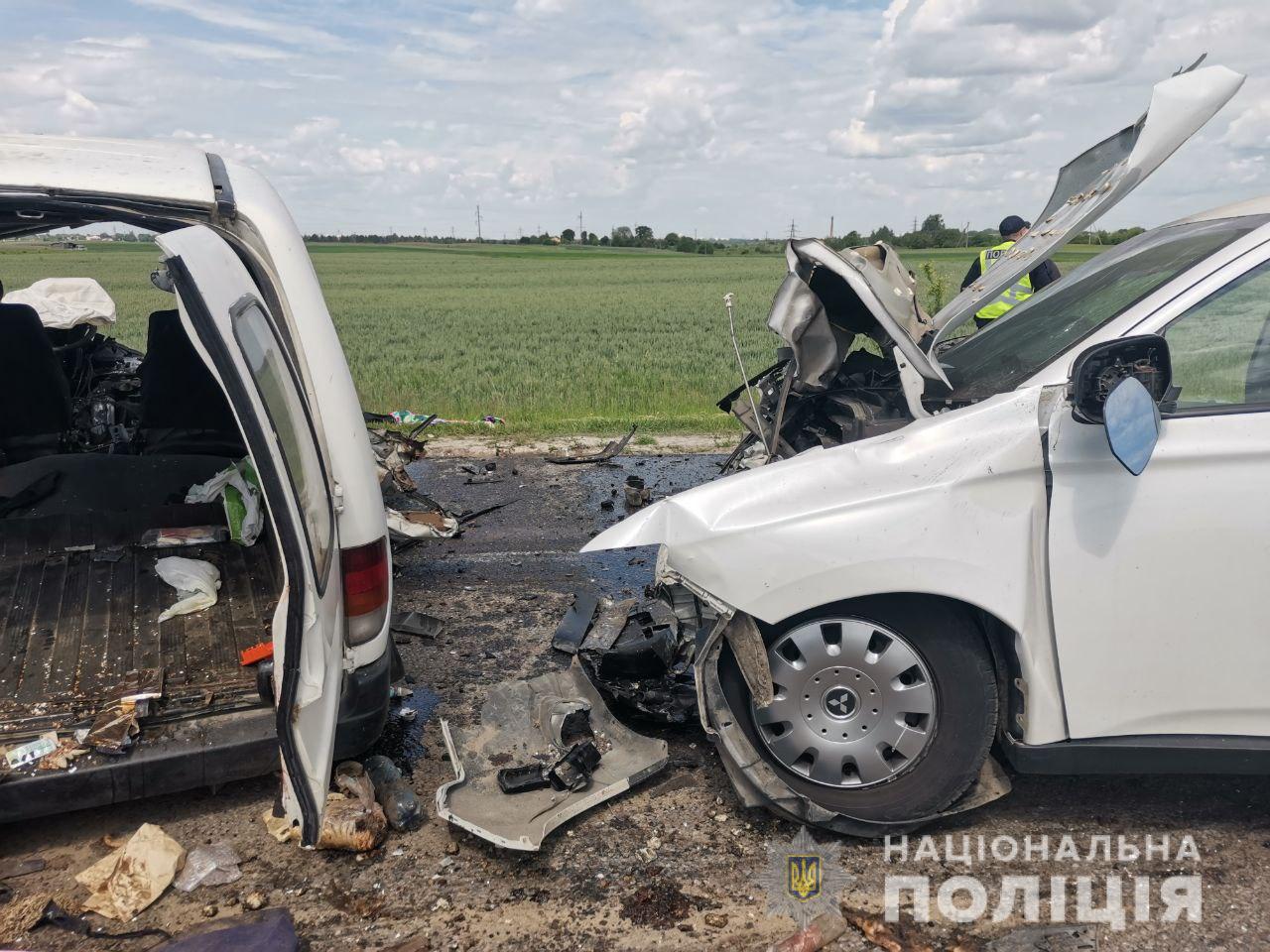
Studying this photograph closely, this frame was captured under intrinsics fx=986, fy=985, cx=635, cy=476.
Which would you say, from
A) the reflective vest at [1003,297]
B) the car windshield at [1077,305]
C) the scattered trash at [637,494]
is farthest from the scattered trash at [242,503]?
the reflective vest at [1003,297]

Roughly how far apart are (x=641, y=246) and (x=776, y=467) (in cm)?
10376

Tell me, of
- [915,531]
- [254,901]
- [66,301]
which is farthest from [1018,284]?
[66,301]

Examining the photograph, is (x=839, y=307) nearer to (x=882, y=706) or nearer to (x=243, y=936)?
(x=882, y=706)

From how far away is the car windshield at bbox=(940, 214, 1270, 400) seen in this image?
11.0 feet

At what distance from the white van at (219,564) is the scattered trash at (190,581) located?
0.18ft

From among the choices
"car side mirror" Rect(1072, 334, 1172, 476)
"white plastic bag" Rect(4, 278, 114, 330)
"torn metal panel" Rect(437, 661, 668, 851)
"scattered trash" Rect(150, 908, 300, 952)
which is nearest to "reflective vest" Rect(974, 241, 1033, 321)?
"car side mirror" Rect(1072, 334, 1172, 476)

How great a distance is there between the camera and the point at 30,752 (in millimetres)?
3146

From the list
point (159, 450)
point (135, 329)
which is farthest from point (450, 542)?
point (135, 329)

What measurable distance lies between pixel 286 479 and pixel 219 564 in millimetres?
2196

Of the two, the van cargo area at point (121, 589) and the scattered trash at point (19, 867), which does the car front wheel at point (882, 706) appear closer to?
the van cargo area at point (121, 589)

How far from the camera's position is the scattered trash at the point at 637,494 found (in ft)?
23.8

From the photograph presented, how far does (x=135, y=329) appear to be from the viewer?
23.5m

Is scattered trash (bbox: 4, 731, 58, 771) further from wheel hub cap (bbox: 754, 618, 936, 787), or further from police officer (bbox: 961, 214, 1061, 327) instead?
police officer (bbox: 961, 214, 1061, 327)

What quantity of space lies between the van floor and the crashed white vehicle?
168 centimetres
